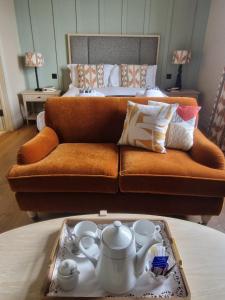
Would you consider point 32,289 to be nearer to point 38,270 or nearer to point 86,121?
point 38,270

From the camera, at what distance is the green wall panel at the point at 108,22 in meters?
3.52

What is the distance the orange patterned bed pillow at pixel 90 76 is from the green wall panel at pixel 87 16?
0.64 metres

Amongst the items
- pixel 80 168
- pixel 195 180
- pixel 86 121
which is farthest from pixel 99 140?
pixel 195 180

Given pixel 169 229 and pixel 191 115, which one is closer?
pixel 169 229

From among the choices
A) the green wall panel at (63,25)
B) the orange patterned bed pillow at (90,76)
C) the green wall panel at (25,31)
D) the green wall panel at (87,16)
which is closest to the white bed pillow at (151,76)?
the orange patterned bed pillow at (90,76)

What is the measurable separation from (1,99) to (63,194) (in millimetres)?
2531

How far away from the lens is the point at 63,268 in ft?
2.48

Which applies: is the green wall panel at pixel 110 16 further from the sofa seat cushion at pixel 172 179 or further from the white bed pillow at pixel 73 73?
the sofa seat cushion at pixel 172 179

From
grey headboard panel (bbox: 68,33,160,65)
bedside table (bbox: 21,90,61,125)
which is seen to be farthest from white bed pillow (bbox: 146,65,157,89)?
bedside table (bbox: 21,90,61,125)

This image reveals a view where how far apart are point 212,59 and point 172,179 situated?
9.58 ft

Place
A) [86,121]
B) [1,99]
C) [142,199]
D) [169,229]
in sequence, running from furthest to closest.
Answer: [1,99] → [86,121] → [142,199] → [169,229]

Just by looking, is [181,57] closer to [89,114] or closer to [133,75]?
[133,75]

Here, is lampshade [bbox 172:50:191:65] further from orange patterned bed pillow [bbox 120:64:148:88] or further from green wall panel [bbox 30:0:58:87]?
green wall panel [bbox 30:0:58:87]

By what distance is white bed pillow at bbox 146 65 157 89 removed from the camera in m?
3.72
